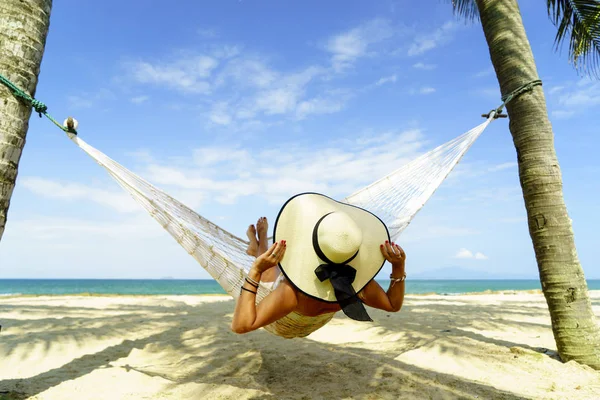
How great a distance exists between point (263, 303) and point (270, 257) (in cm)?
20

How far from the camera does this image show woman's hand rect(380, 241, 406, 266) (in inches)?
70.7

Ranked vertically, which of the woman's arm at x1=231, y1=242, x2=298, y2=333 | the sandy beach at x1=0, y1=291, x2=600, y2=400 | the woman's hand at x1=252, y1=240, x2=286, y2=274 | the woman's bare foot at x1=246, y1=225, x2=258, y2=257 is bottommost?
the sandy beach at x1=0, y1=291, x2=600, y2=400

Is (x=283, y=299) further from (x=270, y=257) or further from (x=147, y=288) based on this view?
(x=147, y=288)

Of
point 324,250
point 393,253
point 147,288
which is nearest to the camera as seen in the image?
point 324,250

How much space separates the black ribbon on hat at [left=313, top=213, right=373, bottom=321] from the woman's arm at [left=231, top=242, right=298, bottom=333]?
0.16 m

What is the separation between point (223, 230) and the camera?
8.86 feet

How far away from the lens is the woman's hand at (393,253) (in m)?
1.79

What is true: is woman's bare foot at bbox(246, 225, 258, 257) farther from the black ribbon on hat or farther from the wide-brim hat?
the black ribbon on hat

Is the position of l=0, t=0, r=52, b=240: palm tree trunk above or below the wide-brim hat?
above

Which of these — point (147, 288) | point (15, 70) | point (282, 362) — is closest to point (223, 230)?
point (282, 362)

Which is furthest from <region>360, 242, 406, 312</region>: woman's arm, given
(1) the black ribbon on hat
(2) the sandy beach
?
(2) the sandy beach

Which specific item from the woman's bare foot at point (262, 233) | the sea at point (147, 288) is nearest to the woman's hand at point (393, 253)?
the woman's bare foot at point (262, 233)

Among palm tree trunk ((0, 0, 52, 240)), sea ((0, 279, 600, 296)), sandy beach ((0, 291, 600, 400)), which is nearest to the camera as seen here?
palm tree trunk ((0, 0, 52, 240))

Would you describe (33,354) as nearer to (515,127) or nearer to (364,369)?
(364,369)
